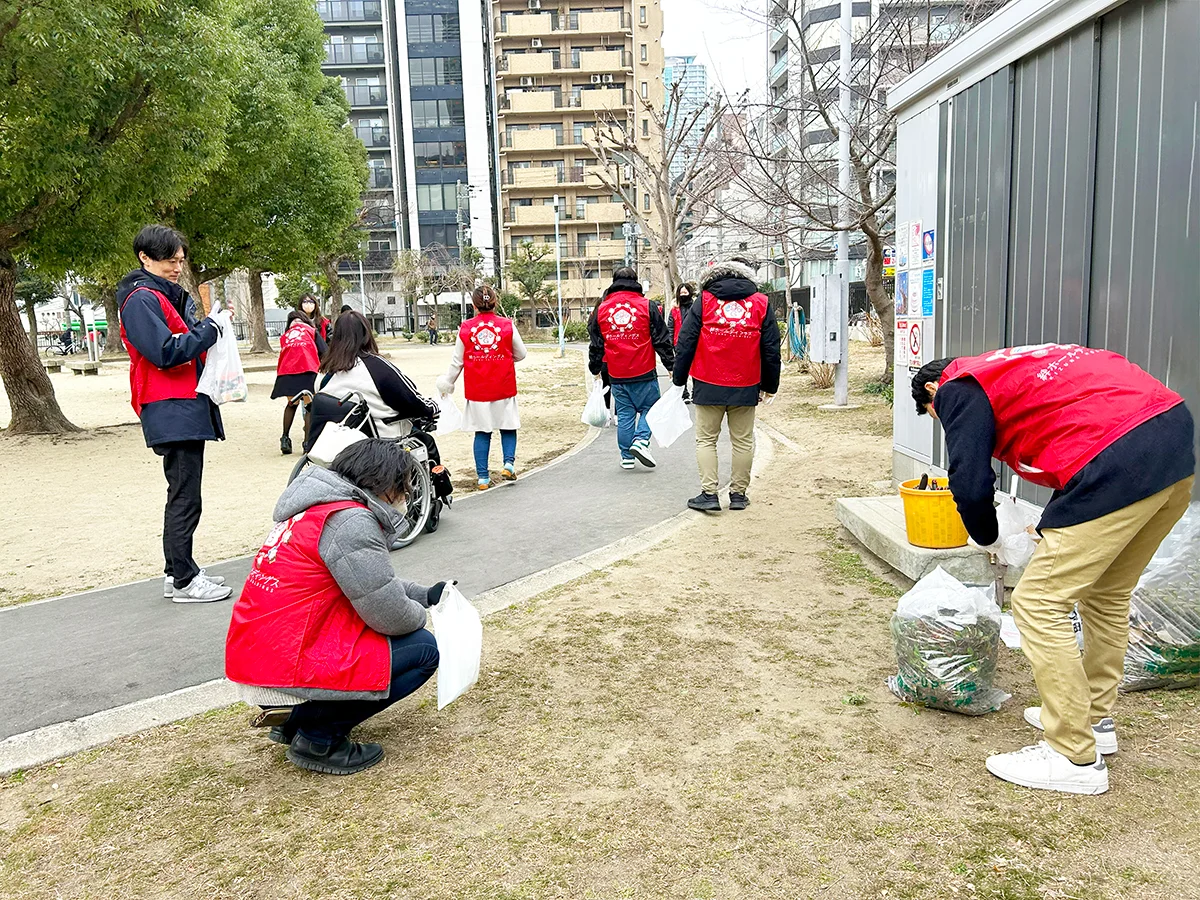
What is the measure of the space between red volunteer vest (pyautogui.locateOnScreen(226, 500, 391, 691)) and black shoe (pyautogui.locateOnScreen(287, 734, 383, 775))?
1.04 ft

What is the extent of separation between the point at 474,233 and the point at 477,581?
60379 mm

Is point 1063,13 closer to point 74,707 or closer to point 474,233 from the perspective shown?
point 74,707

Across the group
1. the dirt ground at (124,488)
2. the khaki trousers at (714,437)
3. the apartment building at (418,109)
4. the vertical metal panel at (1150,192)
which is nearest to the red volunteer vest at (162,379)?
the dirt ground at (124,488)

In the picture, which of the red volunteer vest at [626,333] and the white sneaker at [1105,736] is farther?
the red volunteer vest at [626,333]

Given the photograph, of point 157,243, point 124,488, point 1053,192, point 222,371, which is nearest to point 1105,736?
point 1053,192

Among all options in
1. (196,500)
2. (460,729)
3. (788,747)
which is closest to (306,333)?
(196,500)

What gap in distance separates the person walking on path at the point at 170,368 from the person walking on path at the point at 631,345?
4072mm

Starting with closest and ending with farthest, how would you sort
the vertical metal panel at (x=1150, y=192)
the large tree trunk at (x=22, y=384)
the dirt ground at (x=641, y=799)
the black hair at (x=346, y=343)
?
1. the dirt ground at (x=641, y=799)
2. the vertical metal panel at (x=1150, y=192)
3. the black hair at (x=346, y=343)
4. the large tree trunk at (x=22, y=384)

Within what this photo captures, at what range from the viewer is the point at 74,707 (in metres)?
3.90

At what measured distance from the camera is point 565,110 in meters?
58.1

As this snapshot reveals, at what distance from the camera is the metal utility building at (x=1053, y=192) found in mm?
3848

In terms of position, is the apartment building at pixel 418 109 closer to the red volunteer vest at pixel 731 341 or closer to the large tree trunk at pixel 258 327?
the large tree trunk at pixel 258 327

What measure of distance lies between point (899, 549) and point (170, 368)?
3.93 m

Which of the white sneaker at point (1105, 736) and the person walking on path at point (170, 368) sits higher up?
the person walking on path at point (170, 368)
